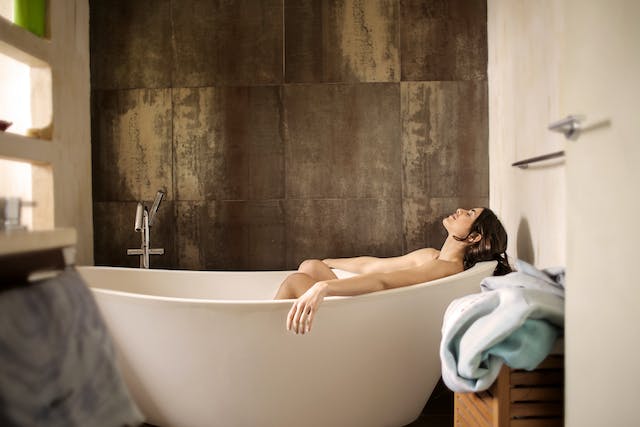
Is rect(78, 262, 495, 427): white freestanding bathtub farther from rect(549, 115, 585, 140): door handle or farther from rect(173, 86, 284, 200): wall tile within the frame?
rect(173, 86, 284, 200): wall tile

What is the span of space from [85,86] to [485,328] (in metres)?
2.44

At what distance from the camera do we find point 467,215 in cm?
209

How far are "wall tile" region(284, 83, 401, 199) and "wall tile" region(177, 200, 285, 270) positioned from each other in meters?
0.30

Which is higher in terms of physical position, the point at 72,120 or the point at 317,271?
the point at 72,120

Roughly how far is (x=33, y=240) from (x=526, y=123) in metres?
2.01

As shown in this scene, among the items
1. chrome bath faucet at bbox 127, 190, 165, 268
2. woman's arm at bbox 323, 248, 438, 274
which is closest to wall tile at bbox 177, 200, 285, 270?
chrome bath faucet at bbox 127, 190, 165, 268

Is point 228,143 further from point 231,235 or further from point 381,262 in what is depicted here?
point 381,262

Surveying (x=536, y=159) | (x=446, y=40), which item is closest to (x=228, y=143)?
(x=446, y=40)

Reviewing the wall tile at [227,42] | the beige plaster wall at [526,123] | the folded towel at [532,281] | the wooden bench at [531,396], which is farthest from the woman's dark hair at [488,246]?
the wall tile at [227,42]

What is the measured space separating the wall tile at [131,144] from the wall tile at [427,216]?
4.35ft

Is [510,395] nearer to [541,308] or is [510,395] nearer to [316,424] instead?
[541,308]

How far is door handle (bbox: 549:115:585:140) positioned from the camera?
961 millimetres

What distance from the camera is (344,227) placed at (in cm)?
262

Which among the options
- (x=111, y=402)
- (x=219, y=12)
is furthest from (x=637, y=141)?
(x=219, y=12)
